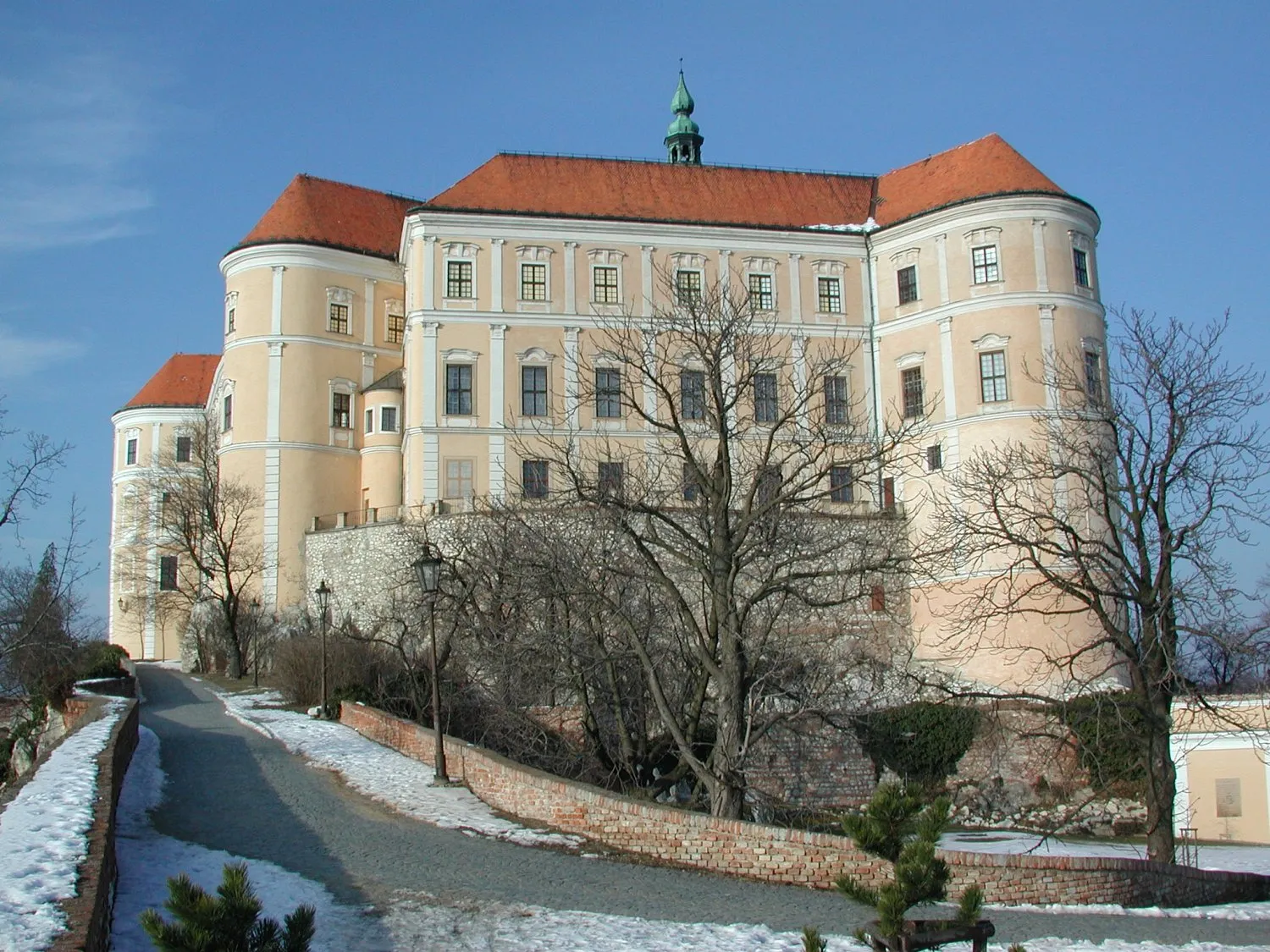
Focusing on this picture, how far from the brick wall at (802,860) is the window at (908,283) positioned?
29727 millimetres

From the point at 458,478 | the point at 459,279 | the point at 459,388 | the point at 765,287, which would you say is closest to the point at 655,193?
the point at 765,287

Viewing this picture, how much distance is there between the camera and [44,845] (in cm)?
1077

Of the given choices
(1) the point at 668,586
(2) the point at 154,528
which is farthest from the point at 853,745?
(2) the point at 154,528

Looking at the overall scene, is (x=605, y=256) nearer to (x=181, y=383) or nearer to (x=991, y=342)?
(x=991, y=342)

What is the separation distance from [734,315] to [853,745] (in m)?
18.0

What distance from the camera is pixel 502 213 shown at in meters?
43.2

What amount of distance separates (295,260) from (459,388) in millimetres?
8572

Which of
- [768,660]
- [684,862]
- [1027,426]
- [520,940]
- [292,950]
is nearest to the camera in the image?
[292,950]

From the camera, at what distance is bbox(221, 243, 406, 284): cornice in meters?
45.8

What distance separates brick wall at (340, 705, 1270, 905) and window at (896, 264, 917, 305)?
29727mm

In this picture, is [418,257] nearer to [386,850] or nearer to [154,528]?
[154,528]

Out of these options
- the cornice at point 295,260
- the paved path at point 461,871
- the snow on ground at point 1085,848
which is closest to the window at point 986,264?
the snow on ground at point 1085,848

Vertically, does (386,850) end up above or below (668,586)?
below

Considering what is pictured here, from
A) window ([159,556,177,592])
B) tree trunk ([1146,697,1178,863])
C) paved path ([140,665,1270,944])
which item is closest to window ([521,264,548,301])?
window ([159,556,177,592])
